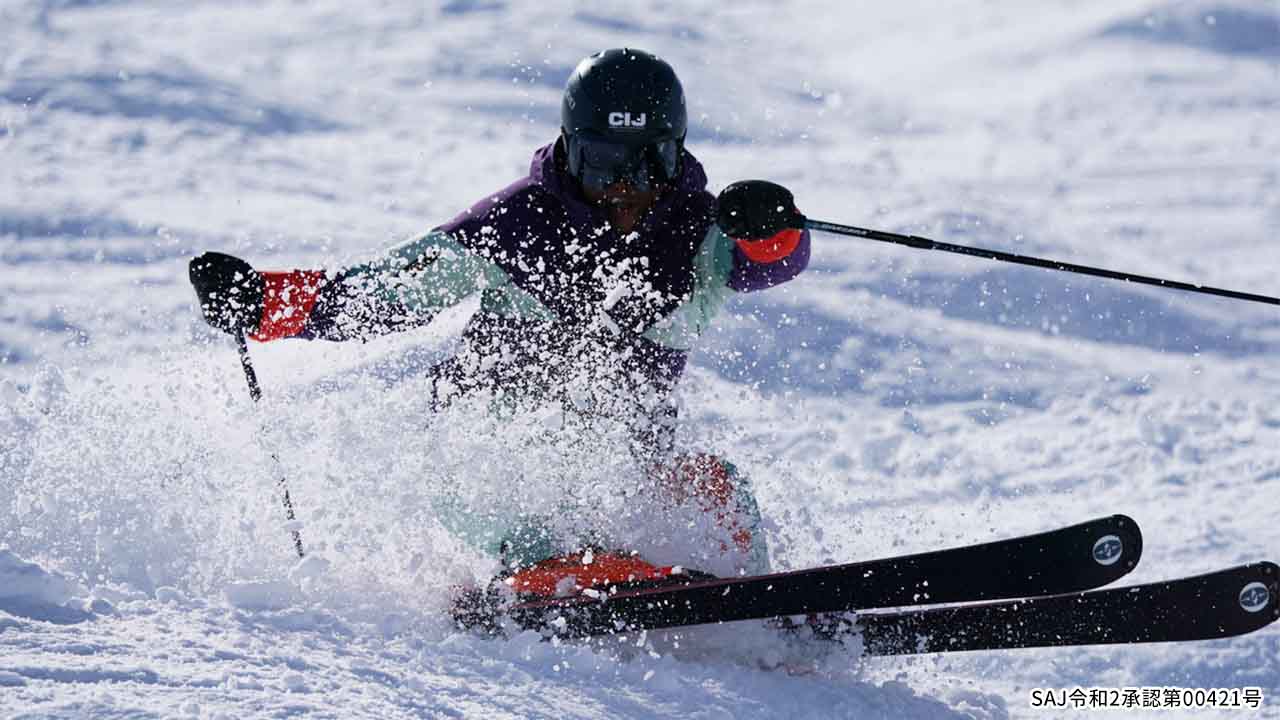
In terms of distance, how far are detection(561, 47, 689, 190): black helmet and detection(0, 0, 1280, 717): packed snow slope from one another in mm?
804

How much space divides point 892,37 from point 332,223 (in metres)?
8.28

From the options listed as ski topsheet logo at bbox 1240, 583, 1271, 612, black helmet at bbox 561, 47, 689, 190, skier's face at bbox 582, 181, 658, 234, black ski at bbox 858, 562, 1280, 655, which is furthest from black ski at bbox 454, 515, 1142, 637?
black helmet at bbox 561, 47, 689, 190

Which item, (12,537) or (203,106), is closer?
(12,537)

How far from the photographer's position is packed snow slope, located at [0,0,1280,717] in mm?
3311

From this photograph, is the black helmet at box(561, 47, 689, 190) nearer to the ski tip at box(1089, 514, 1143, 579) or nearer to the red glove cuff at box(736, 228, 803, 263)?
the red glove cuff at box(736, 228, 803, 263)

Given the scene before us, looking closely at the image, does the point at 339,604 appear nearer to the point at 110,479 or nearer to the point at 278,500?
the point at 278,500

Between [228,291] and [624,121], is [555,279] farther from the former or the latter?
[228,291]

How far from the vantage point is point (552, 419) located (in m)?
4.14

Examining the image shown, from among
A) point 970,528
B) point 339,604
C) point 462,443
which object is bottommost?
point 970,528

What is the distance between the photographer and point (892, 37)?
1641 centimetres

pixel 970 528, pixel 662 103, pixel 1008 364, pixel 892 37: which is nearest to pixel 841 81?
pixel 892 37

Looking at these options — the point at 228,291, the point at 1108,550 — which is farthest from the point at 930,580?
the point at 228,291

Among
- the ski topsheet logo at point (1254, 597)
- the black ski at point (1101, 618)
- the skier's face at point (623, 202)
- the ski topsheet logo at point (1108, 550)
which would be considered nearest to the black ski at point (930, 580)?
the ski topsheet logo at point (1108, 550)

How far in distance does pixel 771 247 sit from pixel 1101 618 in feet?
4.39
